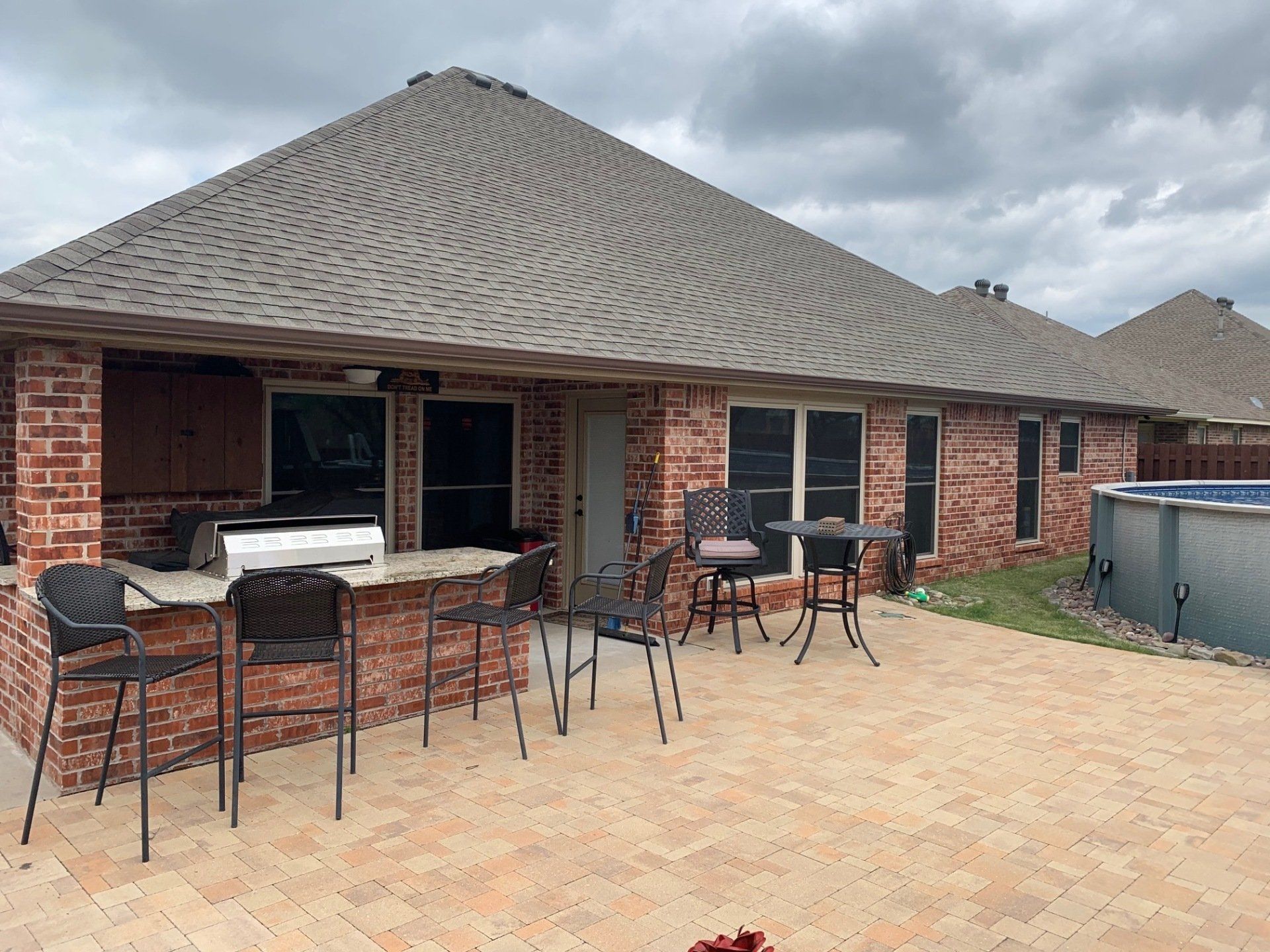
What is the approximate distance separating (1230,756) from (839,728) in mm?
2110

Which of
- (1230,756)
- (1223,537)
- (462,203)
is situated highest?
(462,203)

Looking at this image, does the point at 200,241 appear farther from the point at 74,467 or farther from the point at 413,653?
the point at 413,653

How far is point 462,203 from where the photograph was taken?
7.98 m

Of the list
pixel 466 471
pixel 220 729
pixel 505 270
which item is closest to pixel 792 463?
pixel 466 471

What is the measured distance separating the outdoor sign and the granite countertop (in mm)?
1774

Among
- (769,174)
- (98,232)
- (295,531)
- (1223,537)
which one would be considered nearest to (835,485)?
(1223,537)

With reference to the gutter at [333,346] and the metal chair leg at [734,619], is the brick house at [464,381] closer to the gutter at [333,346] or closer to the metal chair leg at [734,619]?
the gutter at [333,346]

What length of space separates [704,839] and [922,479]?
24.5 feet

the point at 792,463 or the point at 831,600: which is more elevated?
the point at 792,463

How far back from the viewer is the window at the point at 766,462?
826cm

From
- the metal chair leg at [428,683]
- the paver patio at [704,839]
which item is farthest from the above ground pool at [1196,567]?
the metal chair leg at [428,683]

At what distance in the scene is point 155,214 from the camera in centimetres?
554

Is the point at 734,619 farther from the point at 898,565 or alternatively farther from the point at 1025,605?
the point at 1025,605

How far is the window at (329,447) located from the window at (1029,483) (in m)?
8.54
